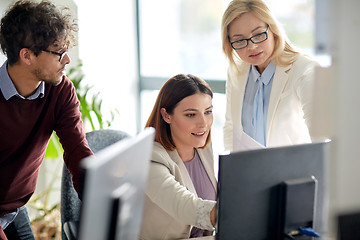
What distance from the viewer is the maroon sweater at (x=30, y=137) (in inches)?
70.2

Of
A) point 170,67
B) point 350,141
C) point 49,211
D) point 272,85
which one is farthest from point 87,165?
point 170,67

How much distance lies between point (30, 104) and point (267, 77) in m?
1.07

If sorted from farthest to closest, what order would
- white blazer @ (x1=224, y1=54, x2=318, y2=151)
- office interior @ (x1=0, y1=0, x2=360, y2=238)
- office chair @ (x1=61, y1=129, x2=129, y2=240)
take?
office interior @ (x1=0, y1=0, x2=360, y2=238), white blazer @ (x1=224, y1=54, x2=318, y2=151), office chair @ (x1=61, y1=129, x2=129, y2=240)

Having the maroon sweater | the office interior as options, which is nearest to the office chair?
the maroon sweater

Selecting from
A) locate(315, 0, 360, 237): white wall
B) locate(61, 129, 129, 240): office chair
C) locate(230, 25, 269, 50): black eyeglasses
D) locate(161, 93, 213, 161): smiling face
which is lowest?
locate(61, 129, 129, 240): office chair

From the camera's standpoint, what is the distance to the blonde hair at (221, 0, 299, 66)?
2041 millimetres

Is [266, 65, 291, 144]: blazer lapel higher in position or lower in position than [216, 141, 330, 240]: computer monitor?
higher

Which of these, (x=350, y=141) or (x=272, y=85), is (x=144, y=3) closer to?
(x=272, y=85)

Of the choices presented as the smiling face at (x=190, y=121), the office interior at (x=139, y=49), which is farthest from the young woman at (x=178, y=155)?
the office interior at (x=139, y=49)

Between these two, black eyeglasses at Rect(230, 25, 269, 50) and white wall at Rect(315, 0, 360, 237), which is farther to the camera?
black eyeglasses at Rect(230, 25, 269, 50)

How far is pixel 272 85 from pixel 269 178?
935mm

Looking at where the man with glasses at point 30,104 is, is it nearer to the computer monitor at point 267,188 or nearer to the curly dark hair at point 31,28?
the curly dark hair at point 31,28

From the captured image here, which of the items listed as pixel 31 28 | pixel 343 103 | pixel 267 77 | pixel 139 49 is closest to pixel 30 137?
pixel 31 28

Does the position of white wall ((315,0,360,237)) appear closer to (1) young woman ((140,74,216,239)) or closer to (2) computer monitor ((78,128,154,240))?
(2) computer monitor ((78,128,154,240))
